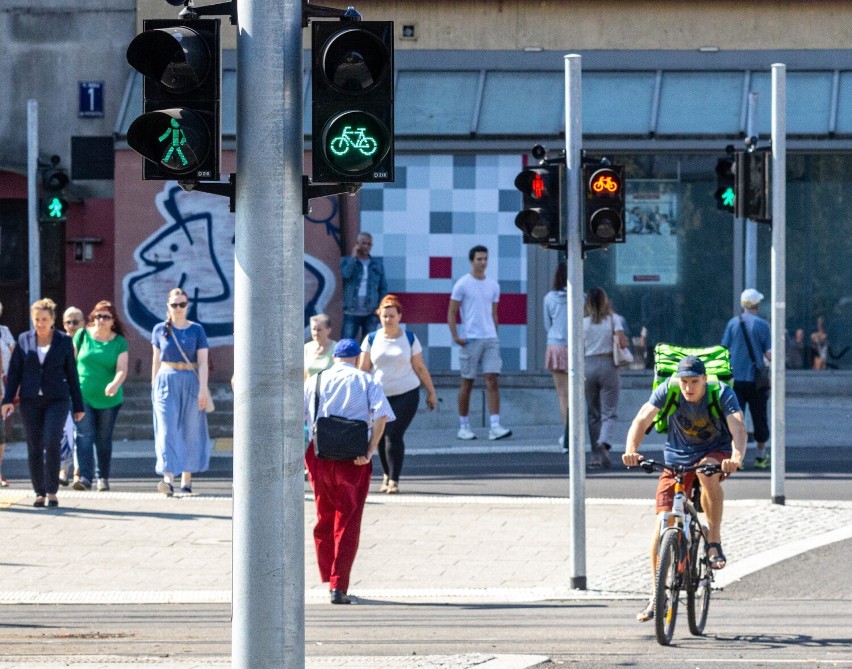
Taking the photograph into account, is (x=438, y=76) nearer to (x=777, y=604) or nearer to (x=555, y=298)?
(x=555, y=298)

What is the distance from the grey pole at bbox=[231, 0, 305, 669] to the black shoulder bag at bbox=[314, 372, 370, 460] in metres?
3.98

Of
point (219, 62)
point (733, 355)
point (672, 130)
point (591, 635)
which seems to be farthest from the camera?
point (672, 130)

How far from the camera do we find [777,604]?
32.7 ft

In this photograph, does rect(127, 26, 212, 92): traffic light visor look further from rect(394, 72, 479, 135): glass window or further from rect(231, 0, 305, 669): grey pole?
rect(394, 72, 479, 135): glass window

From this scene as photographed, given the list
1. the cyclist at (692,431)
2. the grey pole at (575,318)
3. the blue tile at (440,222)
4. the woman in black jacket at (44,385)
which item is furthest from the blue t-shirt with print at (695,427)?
the blue tile at (440,222)

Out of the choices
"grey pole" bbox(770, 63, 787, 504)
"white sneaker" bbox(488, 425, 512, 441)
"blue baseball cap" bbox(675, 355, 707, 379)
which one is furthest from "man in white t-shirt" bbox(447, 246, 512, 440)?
"blue baseball cap" bbox(675, 355, 707, 379)

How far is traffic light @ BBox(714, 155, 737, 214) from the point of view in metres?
15.4

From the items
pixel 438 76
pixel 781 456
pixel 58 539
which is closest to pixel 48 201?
pixel 438 76

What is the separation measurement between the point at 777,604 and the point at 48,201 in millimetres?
11291

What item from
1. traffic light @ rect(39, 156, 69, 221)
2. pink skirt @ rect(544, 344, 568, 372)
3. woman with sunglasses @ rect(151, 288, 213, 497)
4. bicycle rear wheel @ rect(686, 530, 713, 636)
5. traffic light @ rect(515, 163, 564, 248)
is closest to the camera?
bicycle rear wheel @ rect(686, 530, 713, 636)

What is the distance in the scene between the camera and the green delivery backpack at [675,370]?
9.23m

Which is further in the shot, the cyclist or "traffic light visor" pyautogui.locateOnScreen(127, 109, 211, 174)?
the cyclist

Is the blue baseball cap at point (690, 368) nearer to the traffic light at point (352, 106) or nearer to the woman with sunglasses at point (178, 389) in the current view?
the traffic light at point (352, 106)

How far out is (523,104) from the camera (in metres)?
20.4
